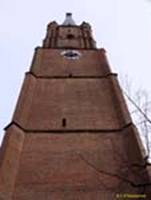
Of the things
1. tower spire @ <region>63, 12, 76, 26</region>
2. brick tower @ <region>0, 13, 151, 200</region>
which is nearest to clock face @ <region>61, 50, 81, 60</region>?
brick tower @ <region>0, 13, 151, 200</region>

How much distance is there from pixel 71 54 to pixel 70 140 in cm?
1171

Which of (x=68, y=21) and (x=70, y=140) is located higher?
(x=68, y=21)

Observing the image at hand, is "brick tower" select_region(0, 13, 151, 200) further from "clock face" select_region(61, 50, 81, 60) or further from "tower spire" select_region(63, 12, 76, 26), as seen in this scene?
"tower spire" select_region(63, 12, 76, 26)

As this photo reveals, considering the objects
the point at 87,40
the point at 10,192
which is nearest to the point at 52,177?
the point at 10,192

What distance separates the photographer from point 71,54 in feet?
104

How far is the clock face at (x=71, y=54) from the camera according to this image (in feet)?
102

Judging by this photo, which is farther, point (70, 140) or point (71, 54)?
point (71, 54)

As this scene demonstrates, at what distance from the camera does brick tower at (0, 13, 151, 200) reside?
18.0 m

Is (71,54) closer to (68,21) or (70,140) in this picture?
(70,140)

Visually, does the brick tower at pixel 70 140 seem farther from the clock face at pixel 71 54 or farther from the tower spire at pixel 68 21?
the tower spire at pixel 68 21

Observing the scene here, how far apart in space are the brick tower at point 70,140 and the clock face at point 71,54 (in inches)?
53.6

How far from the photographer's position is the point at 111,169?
19.0 meters

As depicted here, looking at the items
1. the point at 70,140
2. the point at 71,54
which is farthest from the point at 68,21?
the point at 70,140

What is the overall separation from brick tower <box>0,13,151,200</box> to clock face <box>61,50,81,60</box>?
1.36 metres
